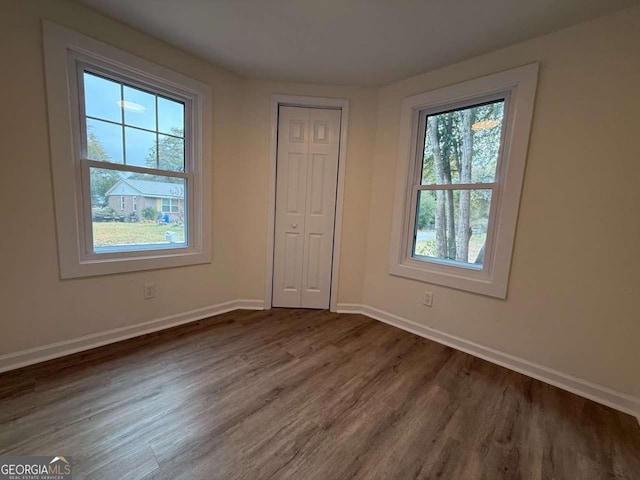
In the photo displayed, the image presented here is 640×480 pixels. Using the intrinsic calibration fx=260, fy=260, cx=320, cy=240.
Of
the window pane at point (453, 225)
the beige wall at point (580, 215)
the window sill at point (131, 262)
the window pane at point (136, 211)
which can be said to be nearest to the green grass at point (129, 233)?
the window pane at point (136, 211)

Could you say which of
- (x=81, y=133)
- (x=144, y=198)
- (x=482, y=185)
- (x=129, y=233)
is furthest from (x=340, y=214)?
(x=81, y=133)

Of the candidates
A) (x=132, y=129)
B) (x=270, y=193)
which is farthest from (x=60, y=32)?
(x=270, y=193)

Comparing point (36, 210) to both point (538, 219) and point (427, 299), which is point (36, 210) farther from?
point (538, 219)

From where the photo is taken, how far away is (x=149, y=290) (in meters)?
2.17

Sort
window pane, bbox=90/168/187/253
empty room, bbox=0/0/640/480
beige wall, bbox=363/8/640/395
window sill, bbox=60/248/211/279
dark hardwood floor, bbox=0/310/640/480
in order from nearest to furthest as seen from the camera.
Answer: dark hardwood floor, bbox=0/310/640/480
empty room, bbox=0/0/640/480
beige wall, bbox=363/8/640/395
window sill, bbox=60/248/211/279
window pane, bbox=90/168/187/253

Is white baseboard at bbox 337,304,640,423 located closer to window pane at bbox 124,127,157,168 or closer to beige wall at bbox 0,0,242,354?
beige wall at bbox 0,0,242,354

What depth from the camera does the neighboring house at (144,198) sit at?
6.58 feet

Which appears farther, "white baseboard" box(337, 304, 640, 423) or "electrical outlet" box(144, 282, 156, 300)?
"electrical outlet" box(144, 282, 156, 300)

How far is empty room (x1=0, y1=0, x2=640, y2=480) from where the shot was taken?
1273 mm

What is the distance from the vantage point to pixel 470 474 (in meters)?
1.11

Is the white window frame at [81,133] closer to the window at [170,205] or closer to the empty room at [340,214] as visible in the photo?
the empty room at [340,214]

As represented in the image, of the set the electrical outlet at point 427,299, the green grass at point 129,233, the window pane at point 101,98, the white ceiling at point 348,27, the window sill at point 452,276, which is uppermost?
the white ceiling at point 348,27

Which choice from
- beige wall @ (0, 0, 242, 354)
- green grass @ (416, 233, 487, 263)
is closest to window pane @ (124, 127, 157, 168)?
beige wall @ (0, 0, 242, 354)

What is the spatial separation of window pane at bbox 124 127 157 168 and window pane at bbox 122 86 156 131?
6 centimetres
